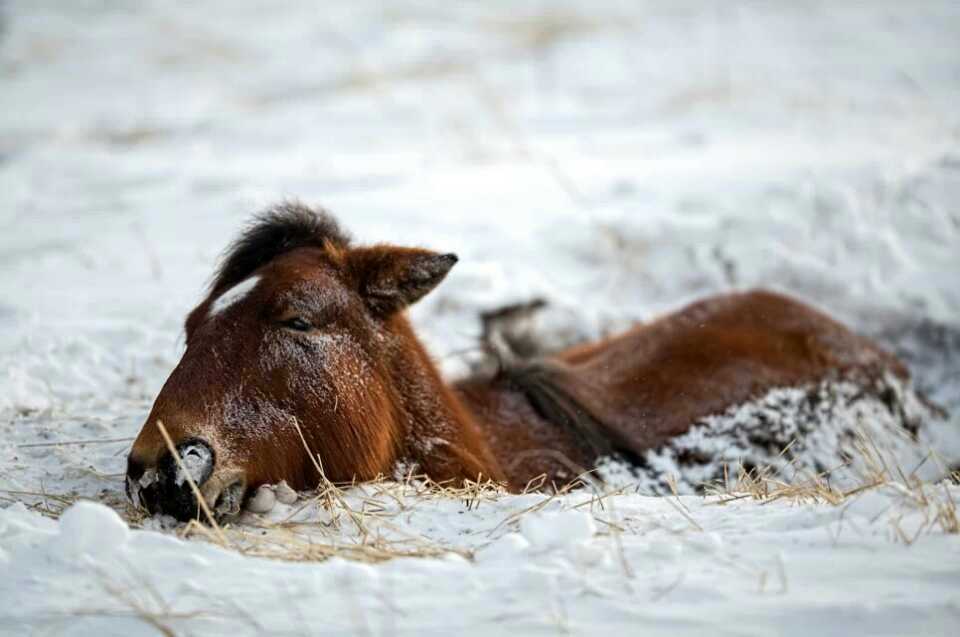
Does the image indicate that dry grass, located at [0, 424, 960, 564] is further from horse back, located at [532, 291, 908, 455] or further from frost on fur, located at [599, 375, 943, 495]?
horse back, located at [532, 291, 908, 455]

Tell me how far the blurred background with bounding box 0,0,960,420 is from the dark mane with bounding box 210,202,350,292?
0.95 metres

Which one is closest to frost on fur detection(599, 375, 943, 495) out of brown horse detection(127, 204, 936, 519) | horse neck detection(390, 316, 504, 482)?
brown horse detection(127, 204, 936, 519)

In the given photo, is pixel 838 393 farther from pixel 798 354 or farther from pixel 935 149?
pixel 935 149

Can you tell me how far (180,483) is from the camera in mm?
2867

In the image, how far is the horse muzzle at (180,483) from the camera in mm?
2885

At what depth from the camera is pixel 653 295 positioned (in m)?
7.07

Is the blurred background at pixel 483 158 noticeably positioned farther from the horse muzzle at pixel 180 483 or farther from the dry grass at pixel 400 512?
the dry grass at pixel 400 512

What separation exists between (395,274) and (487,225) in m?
4.31

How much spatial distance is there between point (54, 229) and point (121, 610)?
634 cm

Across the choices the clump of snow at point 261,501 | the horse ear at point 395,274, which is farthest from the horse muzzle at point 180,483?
the horse ear at point 395,274

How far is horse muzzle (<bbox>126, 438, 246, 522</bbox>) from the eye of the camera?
288cm

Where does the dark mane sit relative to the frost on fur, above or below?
above

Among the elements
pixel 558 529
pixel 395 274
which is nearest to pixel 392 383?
pixel 395 274

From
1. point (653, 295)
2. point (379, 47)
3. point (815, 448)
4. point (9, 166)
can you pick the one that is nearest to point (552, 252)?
point (653, 295)
